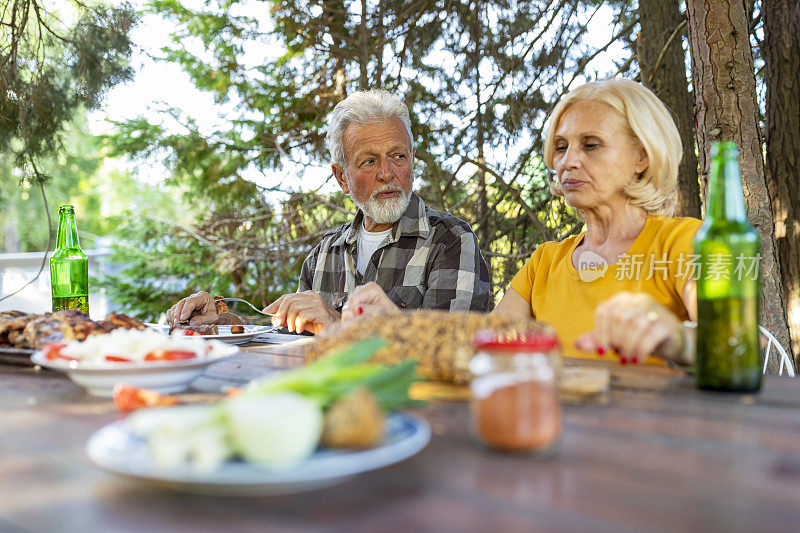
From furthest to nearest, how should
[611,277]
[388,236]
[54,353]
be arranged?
1. [388,236]
2. [611,277]
3. [54,353]

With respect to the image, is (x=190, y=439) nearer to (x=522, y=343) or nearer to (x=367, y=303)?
(x=522, y=343)

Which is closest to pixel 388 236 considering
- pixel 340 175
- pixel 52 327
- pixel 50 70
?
pixel 340 175

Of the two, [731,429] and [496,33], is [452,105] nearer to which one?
[496,33]

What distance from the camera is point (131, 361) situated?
1.17 m

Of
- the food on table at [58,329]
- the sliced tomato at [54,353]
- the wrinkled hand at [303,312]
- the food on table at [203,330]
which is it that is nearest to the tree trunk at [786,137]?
the wrinkled hand at [303,312]

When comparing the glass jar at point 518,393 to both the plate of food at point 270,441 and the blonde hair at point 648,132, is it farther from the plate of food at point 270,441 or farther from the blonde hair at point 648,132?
the blonde hair at point 648,132

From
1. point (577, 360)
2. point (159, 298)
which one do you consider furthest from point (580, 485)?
point (159, 298)

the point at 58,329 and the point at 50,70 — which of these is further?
the point at 50,70

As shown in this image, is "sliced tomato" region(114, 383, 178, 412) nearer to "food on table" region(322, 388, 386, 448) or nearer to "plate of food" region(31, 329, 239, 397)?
"plate of food" region(31, 329, 239, 397)

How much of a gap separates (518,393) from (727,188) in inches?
21.1

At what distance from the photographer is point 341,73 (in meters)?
5.42

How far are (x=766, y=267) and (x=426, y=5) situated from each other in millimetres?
3116

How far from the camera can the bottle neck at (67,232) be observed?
1.89 meters

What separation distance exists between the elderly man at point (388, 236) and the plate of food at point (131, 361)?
1.33 metres
